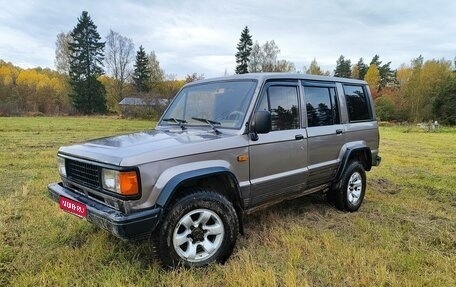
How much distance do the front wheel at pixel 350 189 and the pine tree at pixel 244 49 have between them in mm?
50652

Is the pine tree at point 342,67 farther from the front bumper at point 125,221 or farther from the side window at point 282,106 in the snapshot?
the front bumper at point 125,221

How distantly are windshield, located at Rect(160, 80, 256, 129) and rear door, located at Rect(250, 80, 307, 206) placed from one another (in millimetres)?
226

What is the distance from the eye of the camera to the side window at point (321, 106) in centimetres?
444

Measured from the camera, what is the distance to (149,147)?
9.98 ft

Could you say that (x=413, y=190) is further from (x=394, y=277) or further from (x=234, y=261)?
(x=234, y=261)

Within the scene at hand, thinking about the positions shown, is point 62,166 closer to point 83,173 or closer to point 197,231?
point 83,173

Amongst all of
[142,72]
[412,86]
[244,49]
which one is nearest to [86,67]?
[142,72]

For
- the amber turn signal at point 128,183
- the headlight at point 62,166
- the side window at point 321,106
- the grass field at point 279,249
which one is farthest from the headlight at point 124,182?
the side window at point 321,106

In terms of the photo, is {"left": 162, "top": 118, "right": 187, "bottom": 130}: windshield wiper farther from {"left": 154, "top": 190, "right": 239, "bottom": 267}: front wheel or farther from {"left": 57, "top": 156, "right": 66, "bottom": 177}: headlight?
{"left": 57, "top": 156, "right": 66, "bottom": 177}: headlight

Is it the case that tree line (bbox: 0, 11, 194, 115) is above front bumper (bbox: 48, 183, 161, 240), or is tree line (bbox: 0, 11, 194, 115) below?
above

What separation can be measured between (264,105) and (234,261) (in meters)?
1.74

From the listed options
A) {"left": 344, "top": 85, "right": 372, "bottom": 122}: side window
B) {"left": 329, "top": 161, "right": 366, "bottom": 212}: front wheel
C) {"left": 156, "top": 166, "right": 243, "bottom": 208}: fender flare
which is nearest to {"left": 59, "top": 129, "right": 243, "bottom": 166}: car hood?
{"left": 156, "top": 166, "right": 243, "bottom": 208}: fender flare

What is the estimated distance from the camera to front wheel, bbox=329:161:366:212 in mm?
5043

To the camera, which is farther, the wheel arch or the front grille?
the front grille
